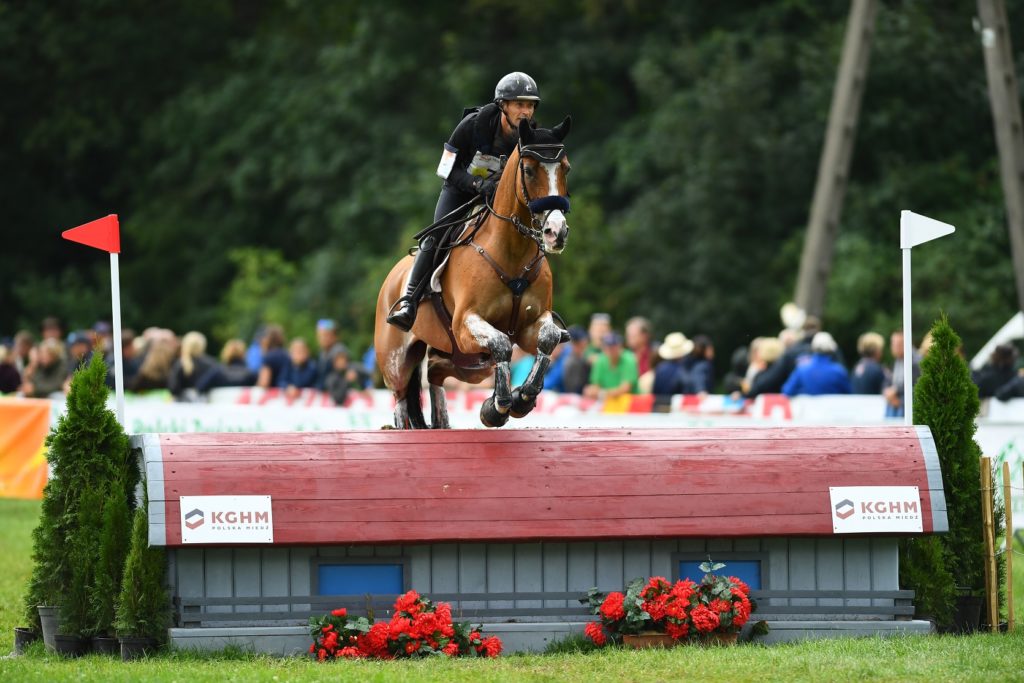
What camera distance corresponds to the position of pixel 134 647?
7.95 meters

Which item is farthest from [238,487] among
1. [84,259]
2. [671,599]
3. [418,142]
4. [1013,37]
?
[84,259]

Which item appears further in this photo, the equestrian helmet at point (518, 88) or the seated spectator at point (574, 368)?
the seated spectator at point (574, 368)

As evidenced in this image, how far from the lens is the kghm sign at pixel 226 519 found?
7.88 meters

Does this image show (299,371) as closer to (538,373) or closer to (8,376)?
(8,376)

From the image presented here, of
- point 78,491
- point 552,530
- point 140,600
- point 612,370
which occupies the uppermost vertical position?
point 612,370

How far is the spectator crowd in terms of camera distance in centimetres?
1412

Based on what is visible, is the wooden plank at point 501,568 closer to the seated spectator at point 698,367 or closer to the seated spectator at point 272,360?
the seated spectator at point 698,367

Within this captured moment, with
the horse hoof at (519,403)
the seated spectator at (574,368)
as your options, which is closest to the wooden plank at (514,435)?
the horse hoof at (519,403)

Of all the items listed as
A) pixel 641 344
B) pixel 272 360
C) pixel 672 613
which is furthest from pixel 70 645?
pixel 272 360

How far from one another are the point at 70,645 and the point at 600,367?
8.46m

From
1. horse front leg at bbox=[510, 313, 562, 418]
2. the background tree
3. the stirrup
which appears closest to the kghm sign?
horse front leg at bbox=[510, 313, 562, 418]

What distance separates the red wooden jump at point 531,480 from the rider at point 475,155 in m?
1.45

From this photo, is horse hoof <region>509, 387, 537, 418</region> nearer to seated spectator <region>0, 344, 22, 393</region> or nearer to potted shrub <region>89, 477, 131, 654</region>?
potted shrub <region>89, 477, 131, 654</region>

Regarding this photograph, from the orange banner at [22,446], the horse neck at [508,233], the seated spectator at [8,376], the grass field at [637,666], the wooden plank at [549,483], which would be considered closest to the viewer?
the grass field at [637,666]
